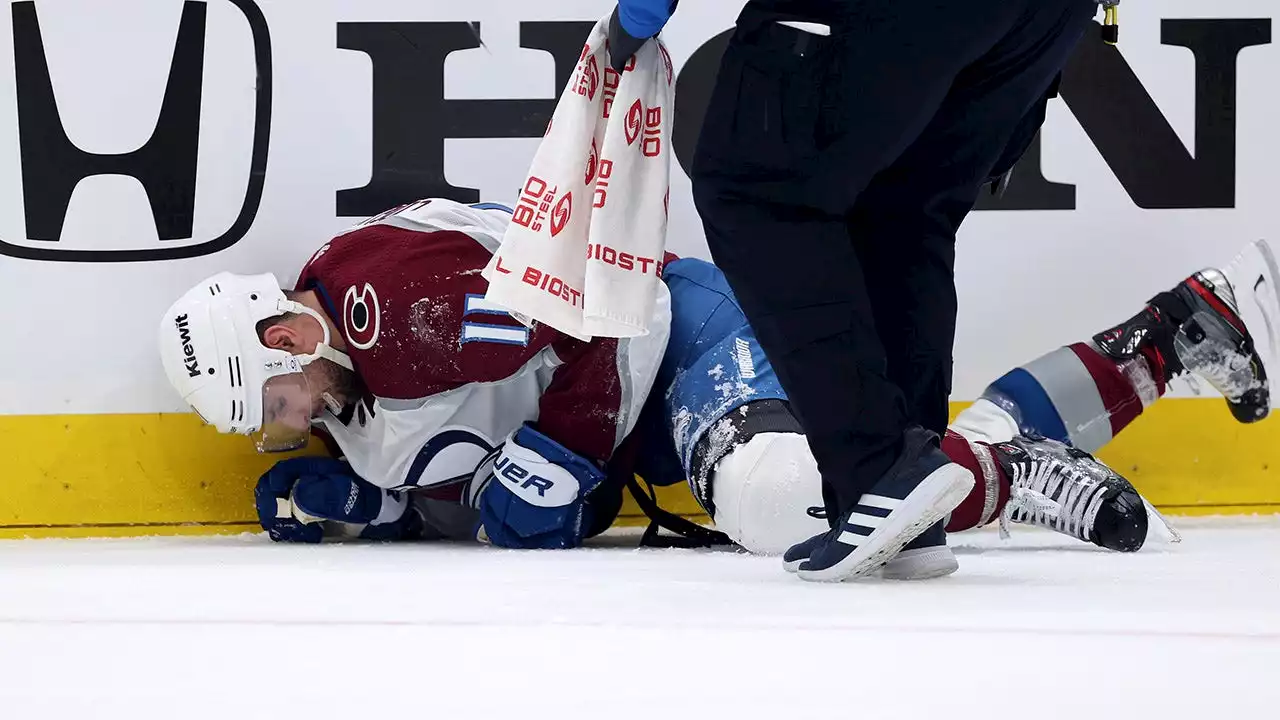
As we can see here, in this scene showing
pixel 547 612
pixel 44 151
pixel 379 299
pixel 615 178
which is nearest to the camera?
pixel 547 612

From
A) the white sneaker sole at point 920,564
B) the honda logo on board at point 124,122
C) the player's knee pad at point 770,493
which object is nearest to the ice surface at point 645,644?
the white sneaker sole at point 920,564

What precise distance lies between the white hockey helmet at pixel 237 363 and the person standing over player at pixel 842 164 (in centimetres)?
112

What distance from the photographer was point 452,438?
233 centimetres

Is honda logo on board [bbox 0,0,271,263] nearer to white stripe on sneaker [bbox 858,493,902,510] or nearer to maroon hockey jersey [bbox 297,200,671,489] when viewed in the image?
maroon hockey jersey [bbox 297,200,671,489]

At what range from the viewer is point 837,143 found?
138 cm

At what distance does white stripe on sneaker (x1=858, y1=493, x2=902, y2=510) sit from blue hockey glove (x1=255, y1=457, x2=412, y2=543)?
125cm

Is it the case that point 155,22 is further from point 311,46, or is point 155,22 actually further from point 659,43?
point 659,43

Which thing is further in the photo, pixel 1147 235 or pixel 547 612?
pixel 1147 235

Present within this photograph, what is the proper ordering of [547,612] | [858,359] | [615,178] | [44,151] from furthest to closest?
[44,151] → [615,178] → [858,359] → [547,612]

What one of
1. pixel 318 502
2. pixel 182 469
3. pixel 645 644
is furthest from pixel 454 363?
pixel 645 644

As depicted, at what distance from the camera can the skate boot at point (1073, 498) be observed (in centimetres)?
197

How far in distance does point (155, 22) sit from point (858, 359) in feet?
5.87

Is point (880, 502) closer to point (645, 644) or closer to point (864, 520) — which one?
point (864, 520)

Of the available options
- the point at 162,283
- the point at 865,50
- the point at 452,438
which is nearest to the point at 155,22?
the point at 162,283
